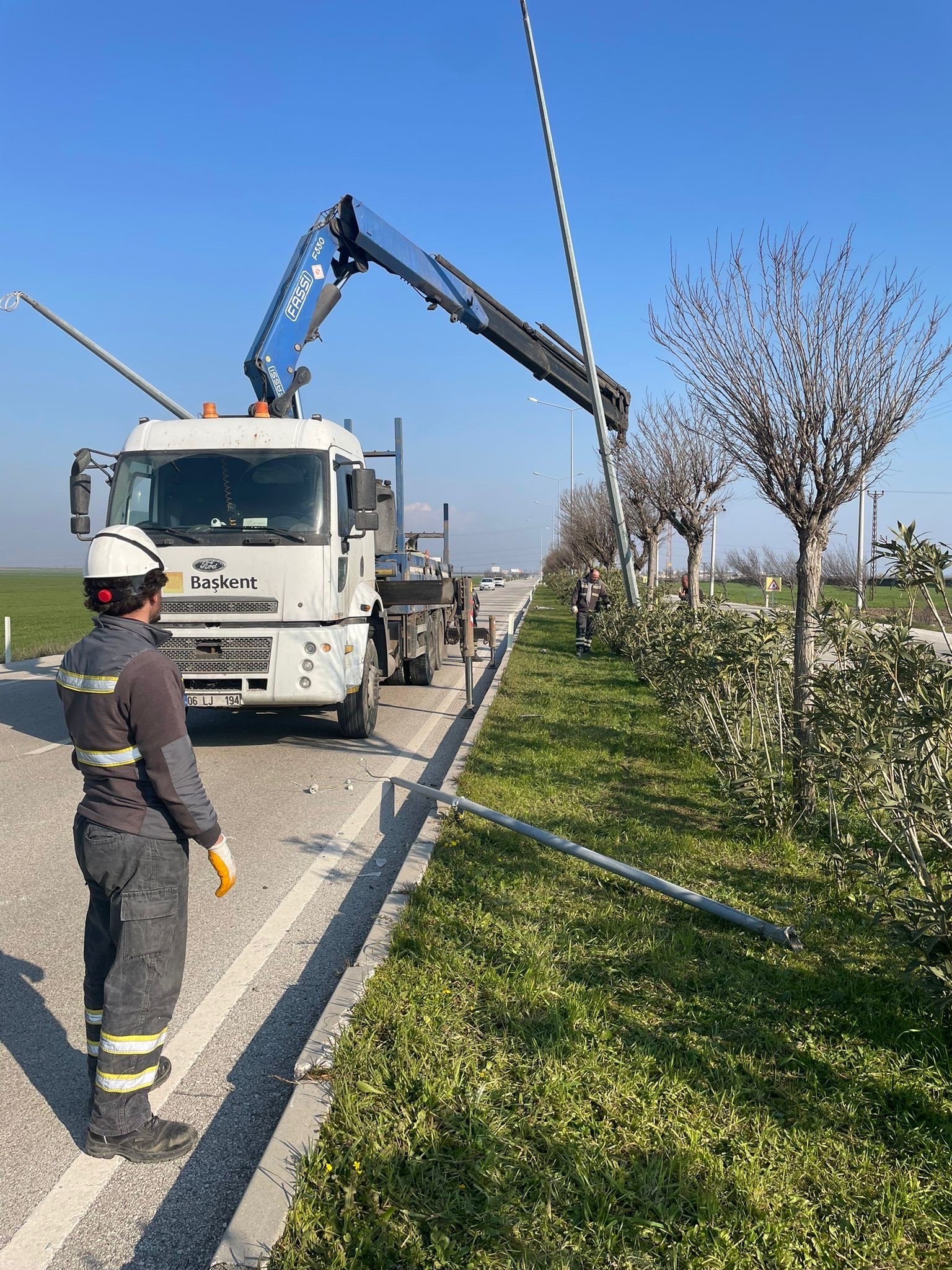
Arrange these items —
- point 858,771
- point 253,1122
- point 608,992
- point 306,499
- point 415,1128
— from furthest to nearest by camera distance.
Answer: point 306,499 → point 858,771 → point 608,992 → point 253,1122 → point 415,1128

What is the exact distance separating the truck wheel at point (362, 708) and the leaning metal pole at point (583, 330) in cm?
488

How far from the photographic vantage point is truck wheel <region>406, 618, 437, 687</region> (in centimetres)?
1391

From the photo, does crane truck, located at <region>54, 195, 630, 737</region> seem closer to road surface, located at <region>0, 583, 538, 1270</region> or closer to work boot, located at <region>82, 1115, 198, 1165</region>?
road surface, located at <region>0, 583, 538, 1270</region>

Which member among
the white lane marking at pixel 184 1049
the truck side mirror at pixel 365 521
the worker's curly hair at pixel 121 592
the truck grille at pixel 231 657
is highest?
the truck side mirror at pixel 365 521

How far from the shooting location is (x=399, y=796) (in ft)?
24.2

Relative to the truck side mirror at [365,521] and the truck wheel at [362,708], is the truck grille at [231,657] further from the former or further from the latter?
the truck side mirror at [365,521]

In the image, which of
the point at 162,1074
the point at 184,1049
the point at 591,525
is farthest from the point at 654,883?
the point at 591,525

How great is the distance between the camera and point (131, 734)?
2863 millimetres

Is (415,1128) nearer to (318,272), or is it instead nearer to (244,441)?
(244,441)

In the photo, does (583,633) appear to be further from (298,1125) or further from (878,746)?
(298,1125)

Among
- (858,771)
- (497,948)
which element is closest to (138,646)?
(497,948)

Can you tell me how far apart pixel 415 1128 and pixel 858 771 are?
238 cm

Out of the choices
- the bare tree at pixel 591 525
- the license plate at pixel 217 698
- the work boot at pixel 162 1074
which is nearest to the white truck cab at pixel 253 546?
the license plate at pixel 217 698

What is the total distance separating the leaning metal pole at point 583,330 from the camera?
1259 cm
